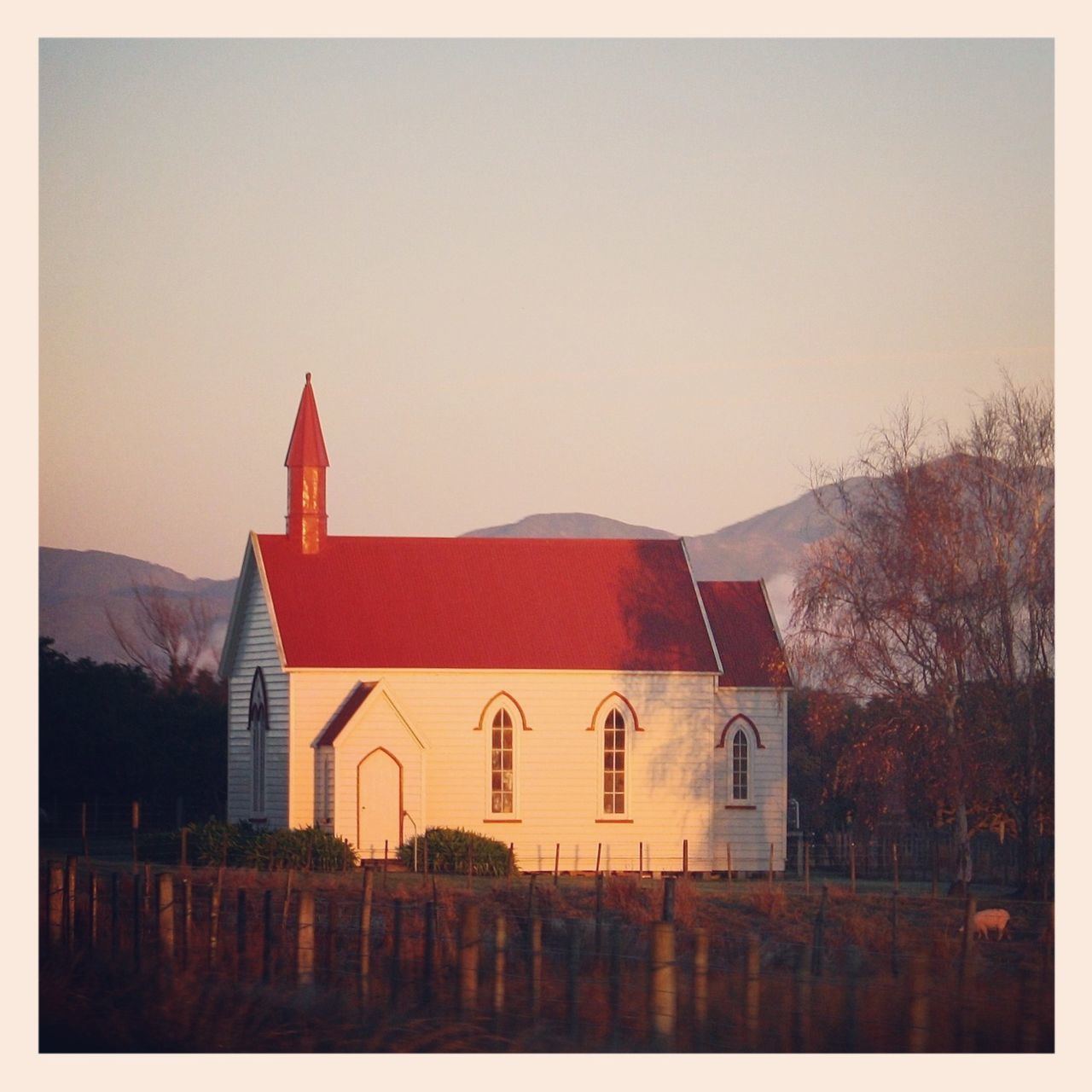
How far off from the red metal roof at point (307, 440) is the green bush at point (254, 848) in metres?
9.66

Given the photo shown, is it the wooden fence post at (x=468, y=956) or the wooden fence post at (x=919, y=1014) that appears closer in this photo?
the wooden fence post at (x=919, y=1014)

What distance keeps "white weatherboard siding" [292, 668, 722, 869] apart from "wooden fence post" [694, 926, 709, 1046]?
1785 centimetres

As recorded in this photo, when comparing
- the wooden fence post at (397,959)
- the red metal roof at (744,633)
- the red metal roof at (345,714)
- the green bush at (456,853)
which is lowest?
the green bush at (456,853)

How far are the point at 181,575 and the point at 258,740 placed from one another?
24.1 m

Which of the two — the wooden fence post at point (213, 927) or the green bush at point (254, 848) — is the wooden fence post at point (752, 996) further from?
the green bush at point (254, 848)

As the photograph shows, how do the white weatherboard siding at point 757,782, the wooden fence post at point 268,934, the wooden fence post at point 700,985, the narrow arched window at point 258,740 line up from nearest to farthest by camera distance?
the wooden fence post at point 700,985
the wooden fence post at point 268,934
the narrow arched window at point 258,740
the white weatherboard siding at point 757,782

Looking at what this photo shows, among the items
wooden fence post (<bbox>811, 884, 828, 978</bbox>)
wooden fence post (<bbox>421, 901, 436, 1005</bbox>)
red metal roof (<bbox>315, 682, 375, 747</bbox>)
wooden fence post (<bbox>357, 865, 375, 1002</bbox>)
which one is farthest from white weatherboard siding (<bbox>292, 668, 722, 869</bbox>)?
wooden fence post (<bbox>421, 901, 436, 1005</bbox>)

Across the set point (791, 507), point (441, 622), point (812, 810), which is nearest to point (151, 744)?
point (441, 622)

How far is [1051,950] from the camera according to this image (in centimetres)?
2720

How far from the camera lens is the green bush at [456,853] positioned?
39.7 meters

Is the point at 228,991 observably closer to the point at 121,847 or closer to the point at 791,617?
the point at 791,617

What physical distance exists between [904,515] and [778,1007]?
49.2 feet

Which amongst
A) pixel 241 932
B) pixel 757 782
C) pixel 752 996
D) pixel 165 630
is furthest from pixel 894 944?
pixel 165 630

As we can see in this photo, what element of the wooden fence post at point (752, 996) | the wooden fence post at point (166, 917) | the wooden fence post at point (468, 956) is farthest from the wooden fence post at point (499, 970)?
the wooden fence post at point (166, 917)
